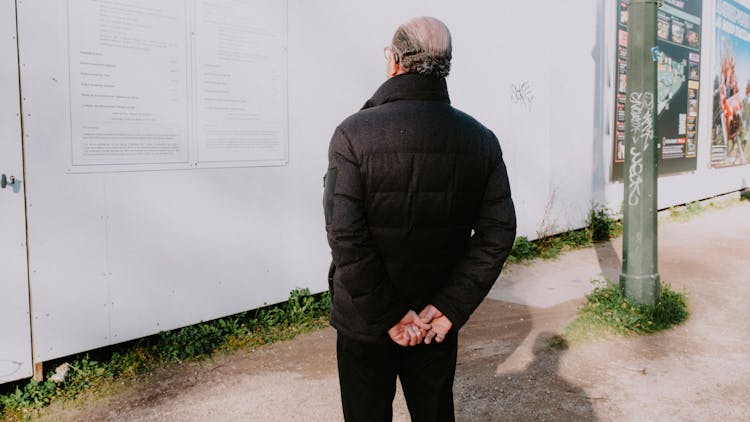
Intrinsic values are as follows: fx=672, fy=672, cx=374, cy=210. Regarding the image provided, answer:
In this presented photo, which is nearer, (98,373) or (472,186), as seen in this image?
(472,186)

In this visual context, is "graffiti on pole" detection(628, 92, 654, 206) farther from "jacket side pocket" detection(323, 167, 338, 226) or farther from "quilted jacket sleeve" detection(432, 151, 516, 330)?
"jacket side pocket" detection(323, 167, 338, 226)

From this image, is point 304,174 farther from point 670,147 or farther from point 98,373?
point 670,147

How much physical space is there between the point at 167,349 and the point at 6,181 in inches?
59.1

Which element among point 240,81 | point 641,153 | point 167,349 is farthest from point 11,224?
point 641,153

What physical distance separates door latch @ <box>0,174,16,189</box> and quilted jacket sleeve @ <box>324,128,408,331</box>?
7.60 feet

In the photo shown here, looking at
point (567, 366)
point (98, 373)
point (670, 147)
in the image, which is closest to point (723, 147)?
point (670, 147)

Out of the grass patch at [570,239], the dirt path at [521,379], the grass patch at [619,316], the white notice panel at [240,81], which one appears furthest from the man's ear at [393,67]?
the grass patch at [570,239]

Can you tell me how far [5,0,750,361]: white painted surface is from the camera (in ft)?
12.5

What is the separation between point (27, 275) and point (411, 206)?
261 cm

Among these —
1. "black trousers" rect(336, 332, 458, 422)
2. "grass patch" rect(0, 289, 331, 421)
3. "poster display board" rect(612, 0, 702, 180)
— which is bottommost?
"grass patch" rect(0, 289, 331, 421)

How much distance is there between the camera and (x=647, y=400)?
384cm

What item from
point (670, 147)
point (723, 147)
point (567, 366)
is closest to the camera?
point (567, 366)

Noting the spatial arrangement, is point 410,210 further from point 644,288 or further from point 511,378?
point 644,288

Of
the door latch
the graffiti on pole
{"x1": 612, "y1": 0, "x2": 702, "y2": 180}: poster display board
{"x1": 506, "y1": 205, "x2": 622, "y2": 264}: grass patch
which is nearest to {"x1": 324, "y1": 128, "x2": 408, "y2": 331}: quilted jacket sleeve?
the door latch
